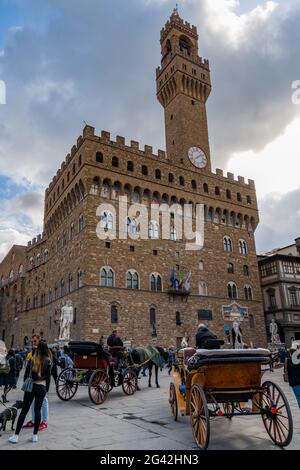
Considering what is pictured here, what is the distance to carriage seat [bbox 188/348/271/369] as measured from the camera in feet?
16.8

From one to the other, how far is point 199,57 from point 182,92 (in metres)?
5.83

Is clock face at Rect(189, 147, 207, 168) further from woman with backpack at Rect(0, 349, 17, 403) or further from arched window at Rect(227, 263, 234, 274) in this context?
woman with backpack at Rect(0, 349, 17, 403)

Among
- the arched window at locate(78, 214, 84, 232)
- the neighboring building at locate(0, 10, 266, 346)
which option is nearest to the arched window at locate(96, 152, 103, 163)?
the neighboring building at locate(0, 10, 266, 346)

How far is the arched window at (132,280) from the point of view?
26.4 m

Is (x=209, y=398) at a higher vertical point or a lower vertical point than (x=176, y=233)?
lower

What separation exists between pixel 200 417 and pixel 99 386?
4.66m

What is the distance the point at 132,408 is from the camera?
318 inches

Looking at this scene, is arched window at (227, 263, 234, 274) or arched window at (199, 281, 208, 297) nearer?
arched window at (199, 281, 208, 297)

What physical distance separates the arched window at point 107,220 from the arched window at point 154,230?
3.38m

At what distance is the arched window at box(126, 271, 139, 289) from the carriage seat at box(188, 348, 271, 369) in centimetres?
2124

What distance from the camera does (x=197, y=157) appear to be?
109ft
